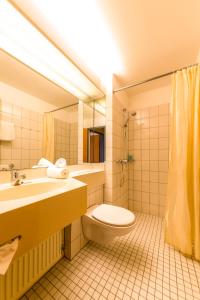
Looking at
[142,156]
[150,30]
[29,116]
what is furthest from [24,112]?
[142,156]

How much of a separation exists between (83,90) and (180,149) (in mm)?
1285

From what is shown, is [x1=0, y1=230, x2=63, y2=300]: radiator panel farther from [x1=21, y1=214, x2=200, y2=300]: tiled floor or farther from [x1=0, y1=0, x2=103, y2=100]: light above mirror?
[x1=0, y1=0, x2=103, y2=100]: light above mirror

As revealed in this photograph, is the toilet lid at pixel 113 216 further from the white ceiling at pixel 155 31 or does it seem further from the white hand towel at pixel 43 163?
the white ceiling at pixel 155 31

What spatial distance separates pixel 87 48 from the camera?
4.76 feet

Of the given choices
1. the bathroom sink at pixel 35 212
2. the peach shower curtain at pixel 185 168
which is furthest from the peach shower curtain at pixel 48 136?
the peach shower curtain at pixel 185 168

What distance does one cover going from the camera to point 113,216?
1.28 meters

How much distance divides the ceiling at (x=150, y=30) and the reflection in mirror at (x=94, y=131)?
1.65 feet

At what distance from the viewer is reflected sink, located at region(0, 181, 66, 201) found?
Result: 2.59ft

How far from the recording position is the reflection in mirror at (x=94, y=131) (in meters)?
1.81

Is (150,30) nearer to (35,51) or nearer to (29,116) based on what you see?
(35,51)

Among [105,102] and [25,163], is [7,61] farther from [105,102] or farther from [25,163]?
[105,102]

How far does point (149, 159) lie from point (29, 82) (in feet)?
6.47

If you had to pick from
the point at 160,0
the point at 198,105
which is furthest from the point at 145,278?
the point at 160,0

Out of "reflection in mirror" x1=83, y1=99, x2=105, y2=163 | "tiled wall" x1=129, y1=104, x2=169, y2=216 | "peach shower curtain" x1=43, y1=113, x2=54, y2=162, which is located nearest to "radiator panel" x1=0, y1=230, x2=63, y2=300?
"peach shower curtain" x1=43, y1=113, x2=54, y2=162
